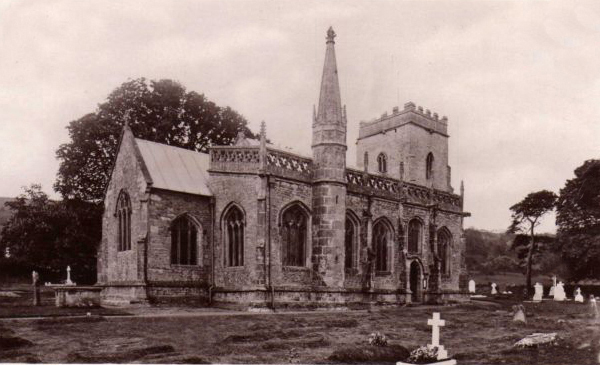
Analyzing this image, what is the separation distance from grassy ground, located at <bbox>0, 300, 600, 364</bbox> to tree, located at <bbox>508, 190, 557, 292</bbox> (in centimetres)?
1775

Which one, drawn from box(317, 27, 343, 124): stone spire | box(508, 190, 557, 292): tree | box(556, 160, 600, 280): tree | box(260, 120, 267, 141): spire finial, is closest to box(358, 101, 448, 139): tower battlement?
box(508, 190, 557, 292): tree

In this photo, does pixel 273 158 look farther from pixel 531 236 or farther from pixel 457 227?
pixel 531 236

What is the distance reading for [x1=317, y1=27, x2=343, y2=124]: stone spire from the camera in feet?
80.4

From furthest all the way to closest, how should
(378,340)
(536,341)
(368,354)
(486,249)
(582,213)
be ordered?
(486,249), (582,213), (536,341), (378,340), (368,354)

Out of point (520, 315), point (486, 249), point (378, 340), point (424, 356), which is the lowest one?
point (486, 249)

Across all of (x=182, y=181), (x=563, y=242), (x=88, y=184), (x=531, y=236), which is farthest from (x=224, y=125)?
(x=531, y=236)

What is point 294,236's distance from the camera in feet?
A: 78.5

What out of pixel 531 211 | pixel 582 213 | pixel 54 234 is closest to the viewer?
pixel 582 213

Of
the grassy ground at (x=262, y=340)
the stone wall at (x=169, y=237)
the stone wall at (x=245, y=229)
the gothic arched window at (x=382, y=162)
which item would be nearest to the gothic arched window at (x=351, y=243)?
the stone wall at (x=245, y=229)

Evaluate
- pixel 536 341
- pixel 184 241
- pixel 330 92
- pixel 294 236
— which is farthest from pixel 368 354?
Answer: pixel 330 92

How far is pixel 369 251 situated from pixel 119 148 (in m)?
13.3

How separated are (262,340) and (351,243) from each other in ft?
45.3

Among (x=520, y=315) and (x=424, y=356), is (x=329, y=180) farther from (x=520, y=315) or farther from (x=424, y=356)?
(x=424, y=356)

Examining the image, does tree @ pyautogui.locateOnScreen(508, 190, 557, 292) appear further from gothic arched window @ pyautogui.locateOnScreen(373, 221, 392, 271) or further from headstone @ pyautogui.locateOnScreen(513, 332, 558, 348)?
headstone @ pyautogui.locateOnScreen(513, 332, 558, 348)
